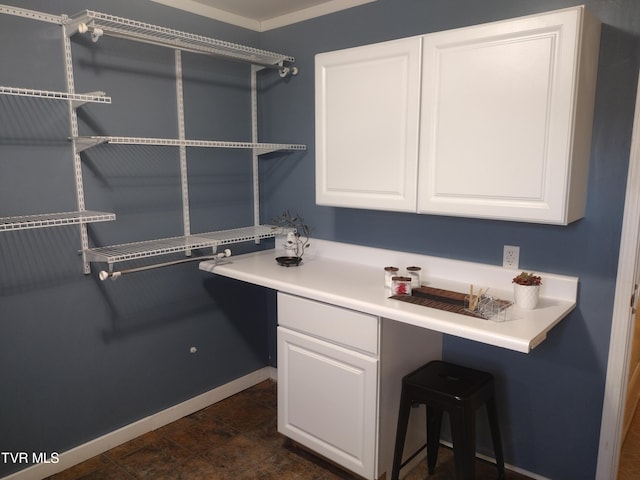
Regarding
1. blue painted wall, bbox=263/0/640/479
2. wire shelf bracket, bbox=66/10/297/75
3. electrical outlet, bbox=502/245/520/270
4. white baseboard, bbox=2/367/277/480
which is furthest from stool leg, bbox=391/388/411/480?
wire shelf bracket, bbox=66/10/297/75

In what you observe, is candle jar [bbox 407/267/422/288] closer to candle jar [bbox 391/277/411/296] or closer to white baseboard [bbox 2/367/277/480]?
candle jar [bbox 391/277/411/296]

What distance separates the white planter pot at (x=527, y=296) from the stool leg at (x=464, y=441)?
47 centimetres

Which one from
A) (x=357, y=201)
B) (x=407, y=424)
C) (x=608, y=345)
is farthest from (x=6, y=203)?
(x=608, y=345)

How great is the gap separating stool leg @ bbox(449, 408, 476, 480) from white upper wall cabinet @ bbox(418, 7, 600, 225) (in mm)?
786

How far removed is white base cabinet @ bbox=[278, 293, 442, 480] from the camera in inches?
78.5

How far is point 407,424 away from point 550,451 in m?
0.66

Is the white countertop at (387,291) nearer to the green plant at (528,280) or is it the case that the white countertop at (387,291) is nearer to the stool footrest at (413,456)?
the green plant at (528,280)

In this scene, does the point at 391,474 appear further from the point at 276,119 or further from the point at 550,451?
the point at 276,119

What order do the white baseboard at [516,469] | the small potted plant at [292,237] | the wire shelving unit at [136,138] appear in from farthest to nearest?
the small potted plant at [292,237]
the white baseboard at [516,469]
the wire shelving unit at [136,138]

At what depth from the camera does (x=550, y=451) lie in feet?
7.02

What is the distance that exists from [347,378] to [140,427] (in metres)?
1.27

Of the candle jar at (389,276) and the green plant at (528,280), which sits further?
the candle jar at (389,276)

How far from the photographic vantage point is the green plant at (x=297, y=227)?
9.23 ft

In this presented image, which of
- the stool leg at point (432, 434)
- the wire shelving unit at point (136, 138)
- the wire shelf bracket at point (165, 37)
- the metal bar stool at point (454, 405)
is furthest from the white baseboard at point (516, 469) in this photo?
the wire shelf bracket at point (165, 37)
